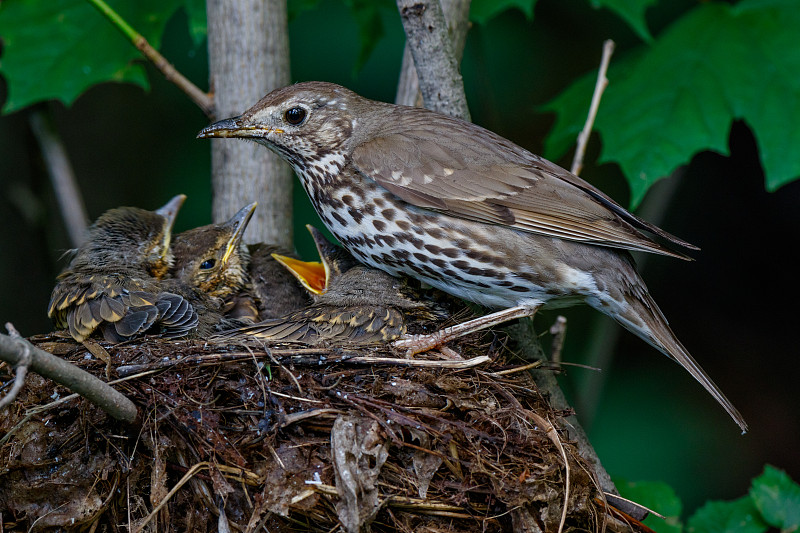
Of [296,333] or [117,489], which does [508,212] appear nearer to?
[296,333]

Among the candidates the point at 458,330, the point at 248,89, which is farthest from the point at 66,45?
the point at 458,330

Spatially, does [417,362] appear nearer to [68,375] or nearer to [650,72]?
[68,375]

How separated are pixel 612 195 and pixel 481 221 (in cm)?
272

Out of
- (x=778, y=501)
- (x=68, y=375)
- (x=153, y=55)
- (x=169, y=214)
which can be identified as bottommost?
(x=778, y=501)

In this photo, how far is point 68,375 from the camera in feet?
6.75

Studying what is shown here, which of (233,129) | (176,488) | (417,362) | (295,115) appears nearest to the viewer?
(176,488)

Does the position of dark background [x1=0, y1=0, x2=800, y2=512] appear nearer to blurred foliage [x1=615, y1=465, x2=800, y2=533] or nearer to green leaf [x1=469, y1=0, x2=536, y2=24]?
green leaf [x1=469, y1=0, x2=536, y2=24]

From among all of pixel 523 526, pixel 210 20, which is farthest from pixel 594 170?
pixel 523 526

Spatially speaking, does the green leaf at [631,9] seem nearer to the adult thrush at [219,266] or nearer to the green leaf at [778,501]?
the adult thrush at [219,266]

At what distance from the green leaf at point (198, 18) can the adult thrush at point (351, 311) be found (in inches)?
45.5

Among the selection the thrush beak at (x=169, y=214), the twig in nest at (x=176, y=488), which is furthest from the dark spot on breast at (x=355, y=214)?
Answer: the twig in nest at (x=176, y=488)

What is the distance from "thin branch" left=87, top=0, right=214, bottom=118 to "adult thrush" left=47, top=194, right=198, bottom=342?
0.64m

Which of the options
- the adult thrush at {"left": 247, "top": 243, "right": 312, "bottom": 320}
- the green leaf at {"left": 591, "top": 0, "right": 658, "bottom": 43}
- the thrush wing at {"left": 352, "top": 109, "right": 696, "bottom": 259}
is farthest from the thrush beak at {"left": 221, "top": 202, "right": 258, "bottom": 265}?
the green leaf at {"left": 591, "top": 0, "right": 658, "bottom": 43}

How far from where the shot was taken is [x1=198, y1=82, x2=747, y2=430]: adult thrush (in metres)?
3.33
